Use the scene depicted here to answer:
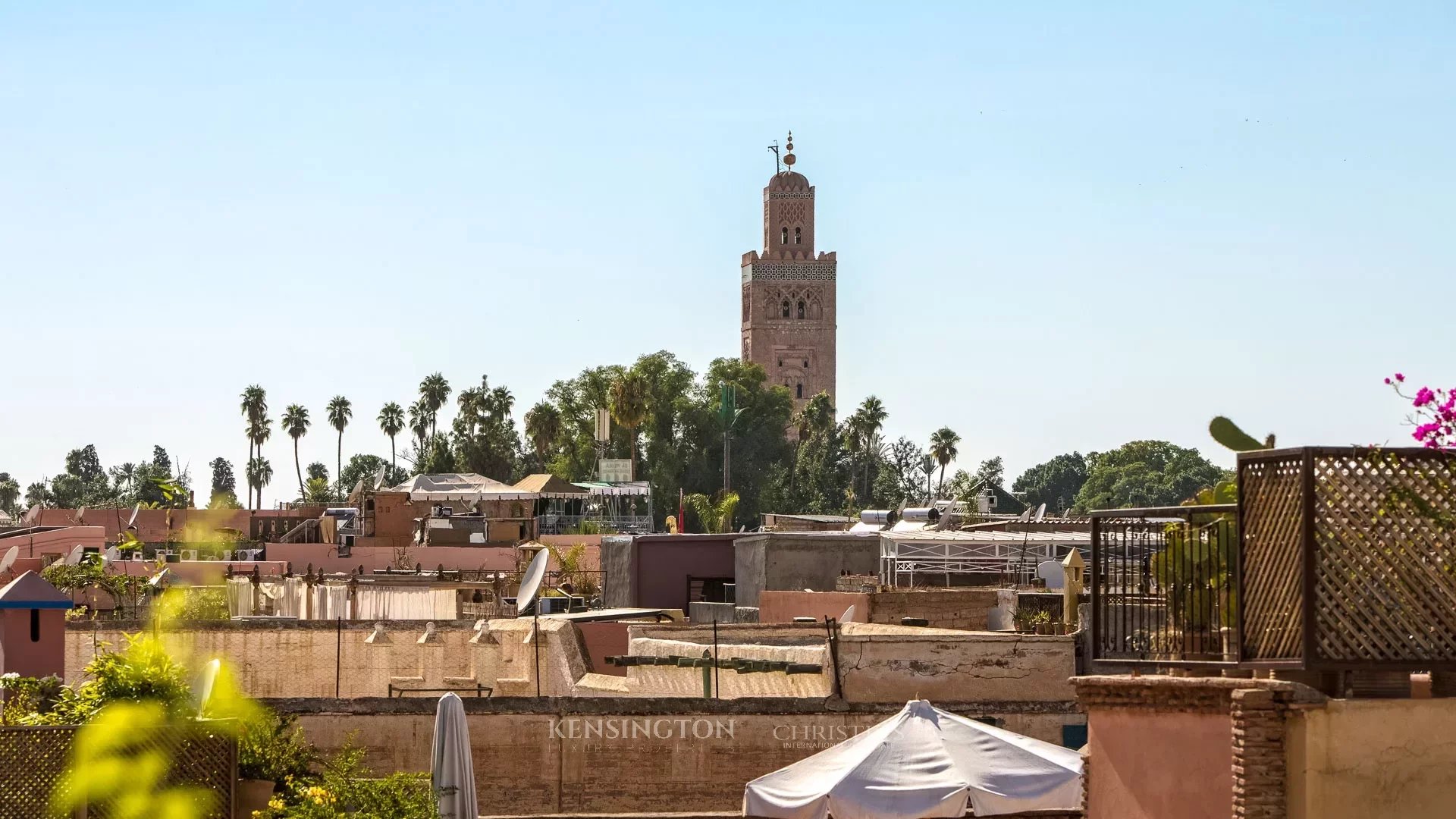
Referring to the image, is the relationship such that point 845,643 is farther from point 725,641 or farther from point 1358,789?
point 1358,789

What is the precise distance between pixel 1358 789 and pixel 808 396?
131699 millimetres

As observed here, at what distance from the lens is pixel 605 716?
A: 19234 millimetres

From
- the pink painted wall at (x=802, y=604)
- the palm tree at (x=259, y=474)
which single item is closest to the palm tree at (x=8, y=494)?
the palm tree at (x=259, y=474)

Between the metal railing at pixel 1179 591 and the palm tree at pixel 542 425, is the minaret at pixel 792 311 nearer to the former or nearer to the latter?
the palm tree at pixel 542 425

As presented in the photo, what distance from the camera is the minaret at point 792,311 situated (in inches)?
5492

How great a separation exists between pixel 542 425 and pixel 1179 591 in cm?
10161

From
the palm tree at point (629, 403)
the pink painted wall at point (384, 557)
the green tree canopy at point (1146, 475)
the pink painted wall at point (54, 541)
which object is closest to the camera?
the pink painted wall at point (54, 541)

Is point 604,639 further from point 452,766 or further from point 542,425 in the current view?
point 542,425

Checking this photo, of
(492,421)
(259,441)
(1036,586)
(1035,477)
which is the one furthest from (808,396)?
(1036,586)

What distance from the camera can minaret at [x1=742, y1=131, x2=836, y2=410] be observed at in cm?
13950

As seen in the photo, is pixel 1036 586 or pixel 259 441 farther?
pixel 259 441

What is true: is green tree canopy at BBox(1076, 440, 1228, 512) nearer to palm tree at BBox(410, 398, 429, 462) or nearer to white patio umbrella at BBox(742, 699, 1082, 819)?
palm tree at BBox(410, 398, 429, 462)

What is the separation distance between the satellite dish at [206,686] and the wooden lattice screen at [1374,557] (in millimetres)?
10247

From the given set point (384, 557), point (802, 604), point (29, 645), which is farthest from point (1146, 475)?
point (29, 645)
